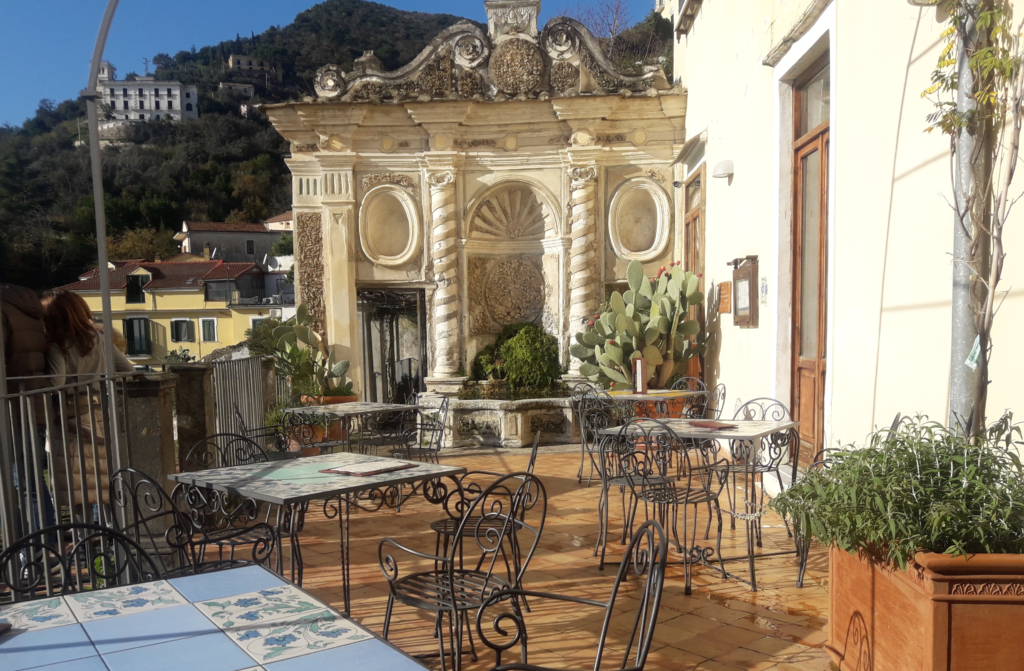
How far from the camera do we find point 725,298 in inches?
282

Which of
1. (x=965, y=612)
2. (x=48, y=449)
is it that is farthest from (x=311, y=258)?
(x=965, y=612)

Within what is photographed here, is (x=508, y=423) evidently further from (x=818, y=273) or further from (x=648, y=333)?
(x=818, y=273)

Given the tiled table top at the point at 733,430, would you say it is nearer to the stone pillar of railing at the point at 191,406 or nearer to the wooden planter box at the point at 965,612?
the wooden planter box at the point at 965,612

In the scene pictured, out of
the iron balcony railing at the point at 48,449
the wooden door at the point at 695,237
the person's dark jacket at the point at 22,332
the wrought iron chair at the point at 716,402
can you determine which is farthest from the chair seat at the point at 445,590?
the wooden door at the point at 695,237

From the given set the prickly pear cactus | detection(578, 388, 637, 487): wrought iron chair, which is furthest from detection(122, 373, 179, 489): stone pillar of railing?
the prickly pear cactus

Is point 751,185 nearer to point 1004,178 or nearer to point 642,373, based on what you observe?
point 642,373

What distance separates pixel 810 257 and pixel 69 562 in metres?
4.96

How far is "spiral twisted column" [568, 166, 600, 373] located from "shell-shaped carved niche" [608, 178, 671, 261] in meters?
0.31

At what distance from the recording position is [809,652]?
293 cm

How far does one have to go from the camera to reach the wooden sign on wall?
23.2 feet

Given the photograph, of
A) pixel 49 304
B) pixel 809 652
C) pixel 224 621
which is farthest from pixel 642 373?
pixel 224 621

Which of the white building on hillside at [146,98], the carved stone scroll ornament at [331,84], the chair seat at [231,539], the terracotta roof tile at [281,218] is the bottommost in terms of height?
the chair seat at [231,539]

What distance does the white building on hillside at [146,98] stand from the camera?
7197 centimetres

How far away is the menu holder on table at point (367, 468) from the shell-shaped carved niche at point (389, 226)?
6595 mm
